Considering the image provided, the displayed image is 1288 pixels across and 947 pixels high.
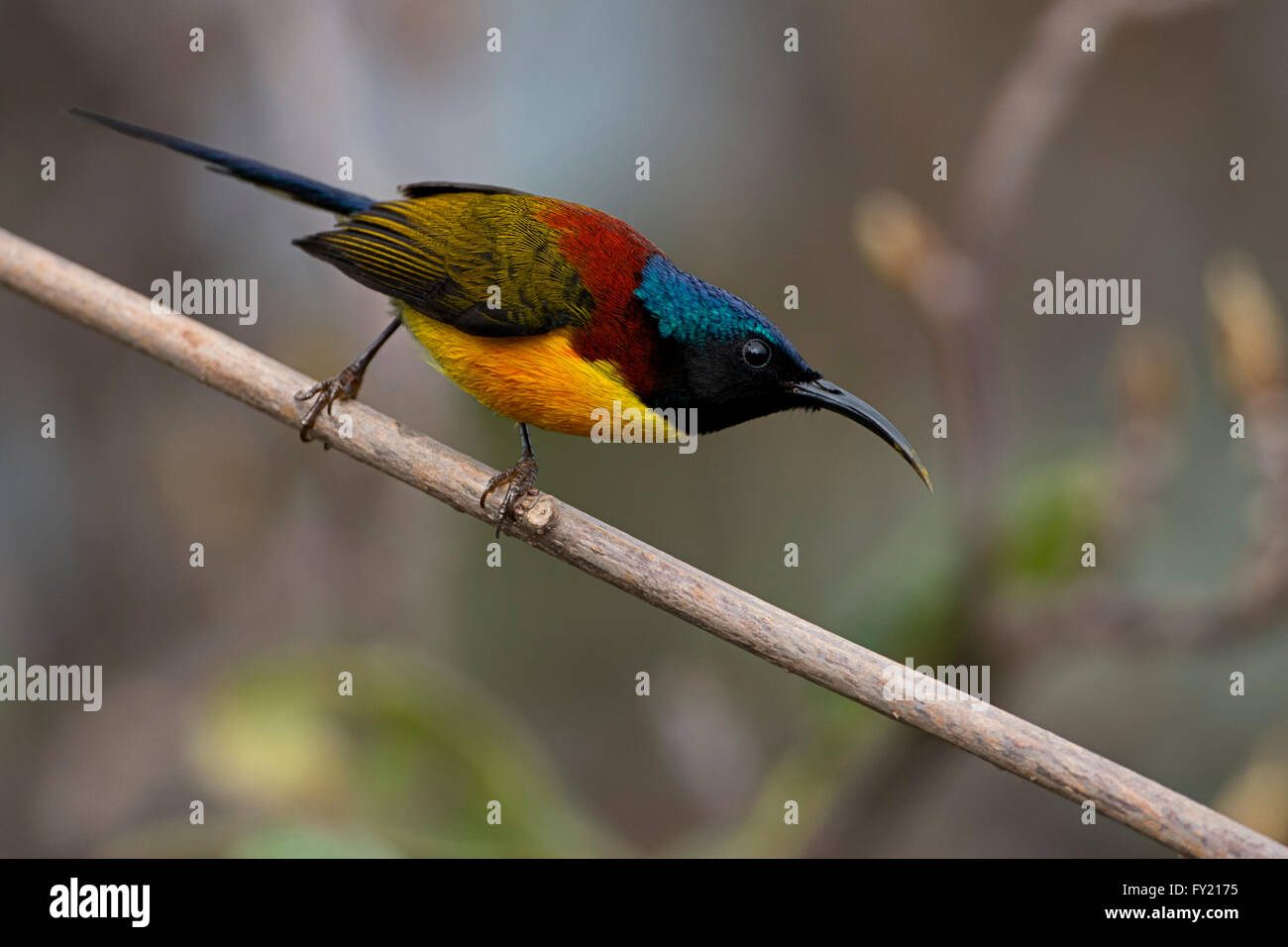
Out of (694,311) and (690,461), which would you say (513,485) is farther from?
(690,461)

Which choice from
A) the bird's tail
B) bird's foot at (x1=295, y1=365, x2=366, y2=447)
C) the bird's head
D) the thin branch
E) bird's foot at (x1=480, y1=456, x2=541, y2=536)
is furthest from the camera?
the bird's tail

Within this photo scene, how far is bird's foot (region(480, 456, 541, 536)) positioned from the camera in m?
2.88

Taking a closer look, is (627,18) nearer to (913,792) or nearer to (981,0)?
(981,0)

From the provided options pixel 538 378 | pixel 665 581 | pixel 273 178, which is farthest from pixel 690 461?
pixel 665 581

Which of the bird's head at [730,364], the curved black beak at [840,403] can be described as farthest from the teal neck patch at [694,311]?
the curved black beak at [840,403]

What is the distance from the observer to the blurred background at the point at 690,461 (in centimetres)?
382

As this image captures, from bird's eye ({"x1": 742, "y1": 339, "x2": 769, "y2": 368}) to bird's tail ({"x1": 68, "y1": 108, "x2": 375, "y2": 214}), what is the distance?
1.28m

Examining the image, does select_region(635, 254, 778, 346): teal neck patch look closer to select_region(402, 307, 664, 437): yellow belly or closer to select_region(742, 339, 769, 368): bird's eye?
select_region(742, 339, 769, 368): bird's eye

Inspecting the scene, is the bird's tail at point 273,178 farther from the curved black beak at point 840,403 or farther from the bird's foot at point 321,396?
the curved black beak at point 840,403

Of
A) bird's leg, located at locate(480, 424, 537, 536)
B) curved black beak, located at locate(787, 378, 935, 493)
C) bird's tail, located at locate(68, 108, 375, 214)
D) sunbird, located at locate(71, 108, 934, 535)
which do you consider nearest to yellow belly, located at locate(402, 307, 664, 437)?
sunbird, located at locate(71, 108, 934, 535)

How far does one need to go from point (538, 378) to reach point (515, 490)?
0.95 feet

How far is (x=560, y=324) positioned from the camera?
3107 mm

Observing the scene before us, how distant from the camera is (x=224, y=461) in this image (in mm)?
5141
